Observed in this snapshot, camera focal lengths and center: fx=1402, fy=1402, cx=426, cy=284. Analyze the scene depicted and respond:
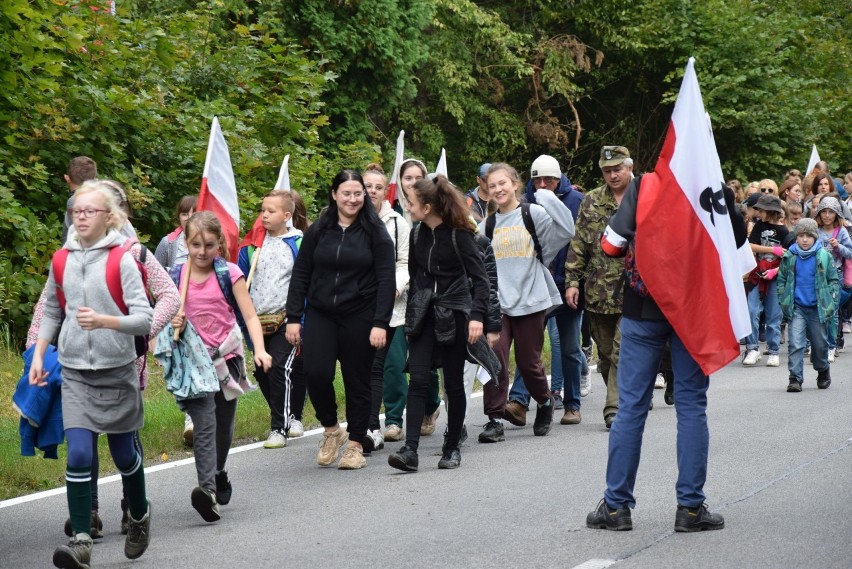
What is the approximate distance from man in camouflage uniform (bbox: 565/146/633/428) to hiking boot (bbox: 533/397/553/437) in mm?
445

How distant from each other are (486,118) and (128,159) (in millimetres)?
16577

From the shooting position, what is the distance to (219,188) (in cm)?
919

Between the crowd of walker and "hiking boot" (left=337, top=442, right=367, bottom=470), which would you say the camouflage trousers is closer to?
the crowd of walker

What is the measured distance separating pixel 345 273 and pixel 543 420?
2279mm

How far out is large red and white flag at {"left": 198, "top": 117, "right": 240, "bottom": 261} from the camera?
9.09 metres

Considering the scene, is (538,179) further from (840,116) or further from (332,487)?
(840,116)

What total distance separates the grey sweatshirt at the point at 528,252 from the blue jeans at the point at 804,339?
3241 mm

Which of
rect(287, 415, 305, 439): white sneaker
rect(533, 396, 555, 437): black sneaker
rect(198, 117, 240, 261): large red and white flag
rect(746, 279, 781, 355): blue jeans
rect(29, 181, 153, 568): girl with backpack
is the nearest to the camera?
rect(29, 181, 153, 568): girl with backpack

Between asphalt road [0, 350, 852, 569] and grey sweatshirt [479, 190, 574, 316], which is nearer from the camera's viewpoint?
asphalt road [0, 350, 852, 569]

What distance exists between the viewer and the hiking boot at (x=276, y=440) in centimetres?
976

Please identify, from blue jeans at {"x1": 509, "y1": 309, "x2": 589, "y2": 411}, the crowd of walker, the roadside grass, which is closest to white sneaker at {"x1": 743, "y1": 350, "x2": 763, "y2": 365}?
the crowd of walker

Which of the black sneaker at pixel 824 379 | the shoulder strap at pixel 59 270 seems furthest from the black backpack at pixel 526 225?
the shoulder strap at pixel 59 270

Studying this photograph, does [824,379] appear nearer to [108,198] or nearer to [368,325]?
[368,325]

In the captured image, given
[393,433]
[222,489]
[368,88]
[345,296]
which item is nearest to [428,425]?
[393,433]
